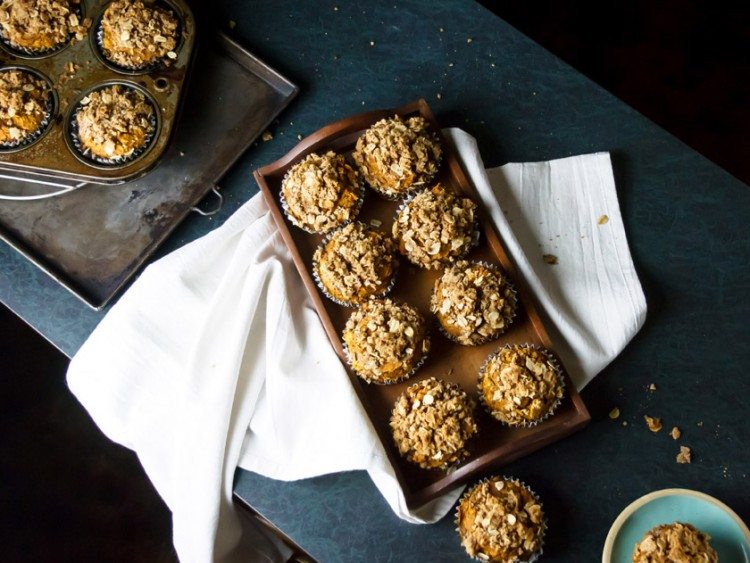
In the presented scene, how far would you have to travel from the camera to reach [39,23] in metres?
1.63

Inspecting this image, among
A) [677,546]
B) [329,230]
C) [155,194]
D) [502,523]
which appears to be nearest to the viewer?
[677,546]

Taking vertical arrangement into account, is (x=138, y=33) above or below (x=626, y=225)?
above

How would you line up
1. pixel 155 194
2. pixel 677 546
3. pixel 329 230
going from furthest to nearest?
pixel 155 194
pixel 329 230
pixel 677 546

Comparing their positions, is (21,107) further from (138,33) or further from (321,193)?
(321,193)

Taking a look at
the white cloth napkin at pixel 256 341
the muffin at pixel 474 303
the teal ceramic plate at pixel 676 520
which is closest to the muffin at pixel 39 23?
the white cloth napkin at pixel 256 341

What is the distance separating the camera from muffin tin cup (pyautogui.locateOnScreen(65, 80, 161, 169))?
63.5 inches

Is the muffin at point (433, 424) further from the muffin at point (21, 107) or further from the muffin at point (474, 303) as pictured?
the muffin at point (21, 107)

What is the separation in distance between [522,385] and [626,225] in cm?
45

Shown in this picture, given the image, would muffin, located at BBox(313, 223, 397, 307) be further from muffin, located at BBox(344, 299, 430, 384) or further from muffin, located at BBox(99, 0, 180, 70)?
muffin, located at BBox(99, 0, 180, 70)

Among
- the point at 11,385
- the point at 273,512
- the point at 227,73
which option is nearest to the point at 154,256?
the point at 227,73

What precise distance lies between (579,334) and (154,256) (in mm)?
898

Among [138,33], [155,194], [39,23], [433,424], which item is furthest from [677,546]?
[39,23]

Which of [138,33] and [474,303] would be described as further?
[138,33]

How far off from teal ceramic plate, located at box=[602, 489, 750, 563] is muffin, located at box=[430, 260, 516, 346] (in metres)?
0.40
